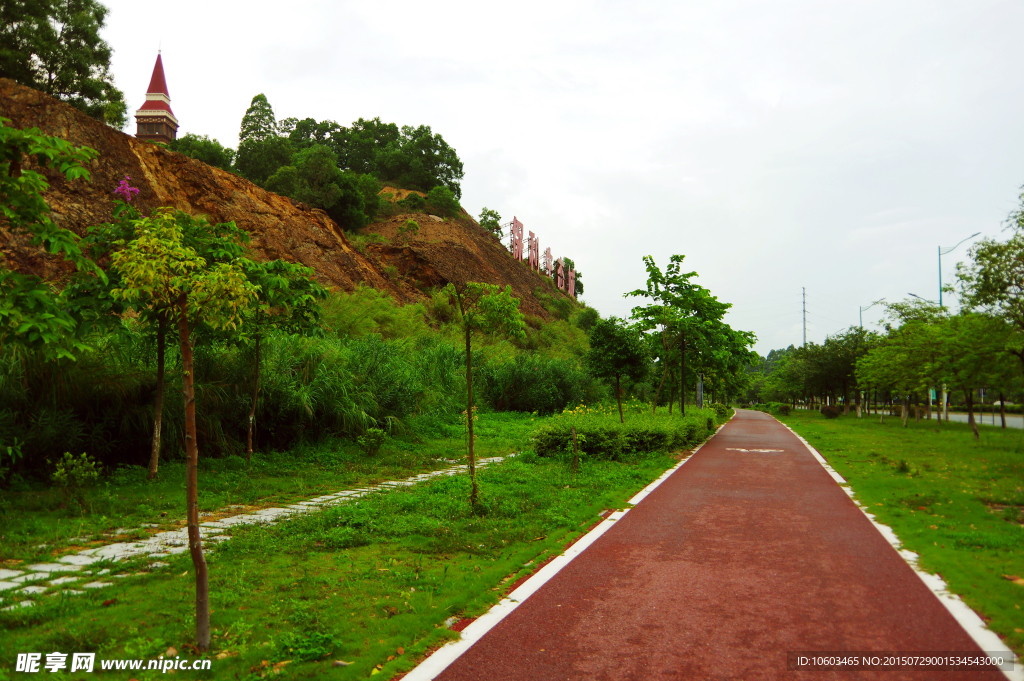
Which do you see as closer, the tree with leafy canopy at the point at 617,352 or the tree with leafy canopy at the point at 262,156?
the tree with leafy canopy at the point at 617,352

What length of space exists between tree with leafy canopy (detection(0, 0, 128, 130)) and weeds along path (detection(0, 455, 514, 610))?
28.1 m

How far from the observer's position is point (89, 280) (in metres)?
8.05

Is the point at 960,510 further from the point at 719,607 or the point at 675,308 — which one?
the point at 675,308

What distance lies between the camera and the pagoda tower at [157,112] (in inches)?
2813

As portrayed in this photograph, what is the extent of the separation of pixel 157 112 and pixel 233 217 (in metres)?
53.3

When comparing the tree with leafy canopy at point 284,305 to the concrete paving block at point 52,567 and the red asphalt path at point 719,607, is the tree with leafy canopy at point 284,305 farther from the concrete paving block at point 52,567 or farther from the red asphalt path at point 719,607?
the red asphalt path at point 719,607

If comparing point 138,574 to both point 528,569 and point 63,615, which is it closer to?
point 63,615

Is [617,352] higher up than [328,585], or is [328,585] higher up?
[617,352]

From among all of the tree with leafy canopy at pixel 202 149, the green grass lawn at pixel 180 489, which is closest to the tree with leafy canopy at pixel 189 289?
the green grass lawn at pixel 180 489

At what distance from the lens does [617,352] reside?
18391 millimetres

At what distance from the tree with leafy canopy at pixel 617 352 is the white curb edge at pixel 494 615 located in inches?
416

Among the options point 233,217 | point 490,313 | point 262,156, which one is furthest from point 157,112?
point 490,313

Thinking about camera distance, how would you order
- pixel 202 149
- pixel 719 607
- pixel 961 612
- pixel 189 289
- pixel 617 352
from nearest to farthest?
pixel 189 289, pixel 961 612, pixel 719 607, pixel 617 352, pixel 202 149

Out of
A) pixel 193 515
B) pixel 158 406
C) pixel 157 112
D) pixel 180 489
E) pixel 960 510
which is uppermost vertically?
pixel 157 112
